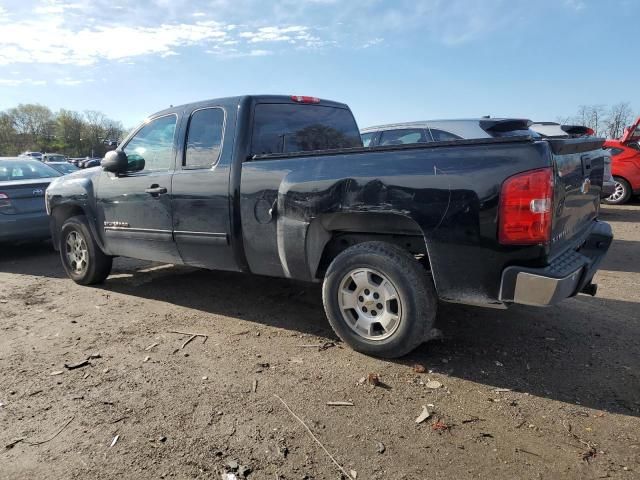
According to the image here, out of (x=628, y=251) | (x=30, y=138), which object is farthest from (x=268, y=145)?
(x=30, y=138)

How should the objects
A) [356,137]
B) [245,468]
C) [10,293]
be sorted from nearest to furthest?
[245,468], [356,137], [10,293]

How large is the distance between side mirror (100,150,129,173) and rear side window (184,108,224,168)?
836 mm

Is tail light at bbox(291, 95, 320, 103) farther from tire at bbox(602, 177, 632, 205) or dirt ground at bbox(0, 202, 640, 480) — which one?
tire at bbox(602, 177, 632, 205)

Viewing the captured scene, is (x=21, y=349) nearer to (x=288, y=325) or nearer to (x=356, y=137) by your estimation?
(x=288, y=325)

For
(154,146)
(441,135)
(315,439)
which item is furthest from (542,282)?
(441,135)

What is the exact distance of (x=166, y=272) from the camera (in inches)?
256

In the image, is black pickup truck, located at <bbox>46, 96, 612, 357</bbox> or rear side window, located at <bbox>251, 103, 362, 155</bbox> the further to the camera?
rear side window, located at <bbox>251, 103, 362, 155</bbox>

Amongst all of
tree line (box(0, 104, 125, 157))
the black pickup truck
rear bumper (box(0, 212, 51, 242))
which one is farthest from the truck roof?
tree line (box(0, 104, 125, 157))

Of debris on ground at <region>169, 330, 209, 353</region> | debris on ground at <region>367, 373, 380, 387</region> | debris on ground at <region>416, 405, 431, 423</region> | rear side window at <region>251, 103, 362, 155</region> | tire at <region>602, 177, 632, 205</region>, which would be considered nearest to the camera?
debris on ground at <region>416, 405, 431, 423</region>

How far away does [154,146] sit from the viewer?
16.2ft

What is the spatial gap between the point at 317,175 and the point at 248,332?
157cm

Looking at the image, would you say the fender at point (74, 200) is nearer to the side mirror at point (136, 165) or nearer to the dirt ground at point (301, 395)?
the side mirror at point (136, 165)

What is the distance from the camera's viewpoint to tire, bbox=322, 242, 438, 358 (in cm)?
328

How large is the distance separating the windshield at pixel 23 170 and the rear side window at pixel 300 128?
5692 mm
